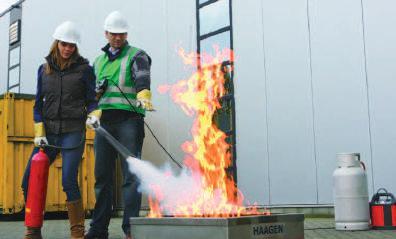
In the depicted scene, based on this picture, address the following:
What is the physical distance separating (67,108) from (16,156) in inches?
228

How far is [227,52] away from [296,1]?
142cm

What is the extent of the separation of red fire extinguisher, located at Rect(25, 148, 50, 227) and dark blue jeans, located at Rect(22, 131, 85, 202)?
125 mm

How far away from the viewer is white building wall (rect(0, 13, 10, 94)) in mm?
16781

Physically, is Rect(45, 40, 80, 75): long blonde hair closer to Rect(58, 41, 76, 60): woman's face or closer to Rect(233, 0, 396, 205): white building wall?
Rect(58, 41, 76, 60): woman's face

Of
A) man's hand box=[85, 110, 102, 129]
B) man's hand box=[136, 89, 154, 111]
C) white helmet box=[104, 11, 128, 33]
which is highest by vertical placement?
white helmet box=[104, 11, 128, 33]

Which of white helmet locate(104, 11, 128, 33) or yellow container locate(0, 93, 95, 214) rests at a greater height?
white helmet locate(104, 11, 128, 33)

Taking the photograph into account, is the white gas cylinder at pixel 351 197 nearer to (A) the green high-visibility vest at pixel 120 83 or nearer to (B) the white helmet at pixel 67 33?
(A) the green high-visibility vest at pixel 120 83

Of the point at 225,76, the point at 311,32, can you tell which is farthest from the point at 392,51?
the point at 225,76

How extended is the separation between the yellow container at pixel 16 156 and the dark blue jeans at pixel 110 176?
5471 mm

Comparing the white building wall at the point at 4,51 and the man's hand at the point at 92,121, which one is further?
the white building wall at the point at 4,51

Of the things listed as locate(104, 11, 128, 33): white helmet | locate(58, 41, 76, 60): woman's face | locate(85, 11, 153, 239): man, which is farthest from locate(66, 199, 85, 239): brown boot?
locate(104, 11, 128, 33): white helmet

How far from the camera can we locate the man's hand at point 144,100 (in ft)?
17.0

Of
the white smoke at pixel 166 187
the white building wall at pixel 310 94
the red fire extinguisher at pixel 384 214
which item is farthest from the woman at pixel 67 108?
the white building wall at pixel 310 94

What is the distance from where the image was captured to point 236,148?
917cm
